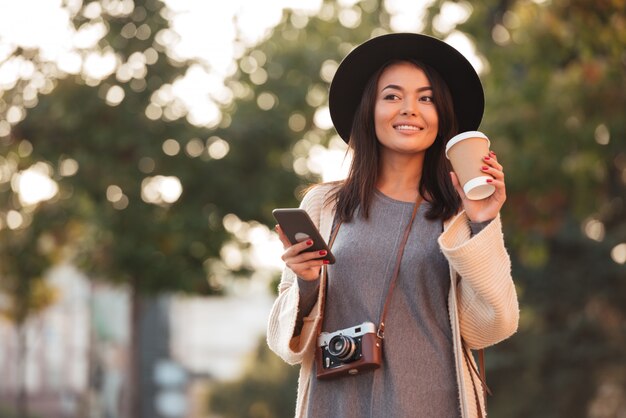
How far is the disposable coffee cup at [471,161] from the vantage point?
3320 millimetres

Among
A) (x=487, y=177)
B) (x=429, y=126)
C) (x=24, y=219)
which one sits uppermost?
(x=24, y=219)

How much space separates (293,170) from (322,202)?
39.7 feet

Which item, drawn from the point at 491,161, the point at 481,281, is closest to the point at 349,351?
the point at 481,281

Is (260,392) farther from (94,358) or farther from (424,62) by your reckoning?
(424,62)

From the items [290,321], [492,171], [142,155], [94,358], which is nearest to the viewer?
[492,171]

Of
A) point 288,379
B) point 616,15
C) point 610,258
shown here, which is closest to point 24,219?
point 616,15

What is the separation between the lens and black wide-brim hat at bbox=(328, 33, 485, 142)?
3.71 meters

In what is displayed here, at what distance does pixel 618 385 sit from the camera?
25406 millimetres

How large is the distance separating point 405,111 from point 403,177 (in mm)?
215

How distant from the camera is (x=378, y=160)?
3.79 m

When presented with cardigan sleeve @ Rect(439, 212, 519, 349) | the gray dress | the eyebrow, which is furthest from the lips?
cardigan sleeve @ Rect(439, 212, 519, 349)

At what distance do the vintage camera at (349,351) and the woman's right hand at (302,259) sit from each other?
0.20 meters

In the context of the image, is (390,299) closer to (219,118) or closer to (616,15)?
(616,15)

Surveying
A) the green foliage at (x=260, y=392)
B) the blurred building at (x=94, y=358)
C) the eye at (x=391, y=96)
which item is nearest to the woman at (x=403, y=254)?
the eye at (x=391, y=96)
